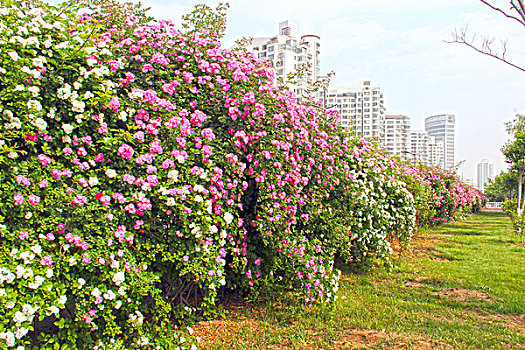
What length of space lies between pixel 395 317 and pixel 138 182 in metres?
3.35

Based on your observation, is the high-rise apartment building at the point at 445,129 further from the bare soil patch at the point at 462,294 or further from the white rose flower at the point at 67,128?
the white rose flower at the point at 67,128

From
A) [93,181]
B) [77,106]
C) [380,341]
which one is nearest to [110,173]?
[93,181]

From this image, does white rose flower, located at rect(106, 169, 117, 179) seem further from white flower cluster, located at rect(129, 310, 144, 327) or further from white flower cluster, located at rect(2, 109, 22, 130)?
white flower cluster, located at rect(129, 310, 144, 327)

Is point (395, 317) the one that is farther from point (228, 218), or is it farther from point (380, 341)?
point (228, 218)

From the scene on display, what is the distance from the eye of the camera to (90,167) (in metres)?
3.09

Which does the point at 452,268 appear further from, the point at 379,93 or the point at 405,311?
the point at 379,93

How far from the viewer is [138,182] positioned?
3.11 m

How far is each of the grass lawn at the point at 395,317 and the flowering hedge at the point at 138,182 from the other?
1.25 ft

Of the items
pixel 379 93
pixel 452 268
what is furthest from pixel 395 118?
pixel 452 268

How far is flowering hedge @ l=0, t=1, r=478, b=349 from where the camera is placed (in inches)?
105

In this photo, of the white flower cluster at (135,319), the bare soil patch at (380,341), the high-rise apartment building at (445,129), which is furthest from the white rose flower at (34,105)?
the high-rise apartment building at (445,129)

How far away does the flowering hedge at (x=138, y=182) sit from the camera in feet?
8.72

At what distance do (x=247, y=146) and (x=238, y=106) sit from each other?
1.39 feet

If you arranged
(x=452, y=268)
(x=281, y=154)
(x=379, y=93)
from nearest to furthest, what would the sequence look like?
(x=281, y=154) → (x=452, y=268) → (x=379, y=93)
